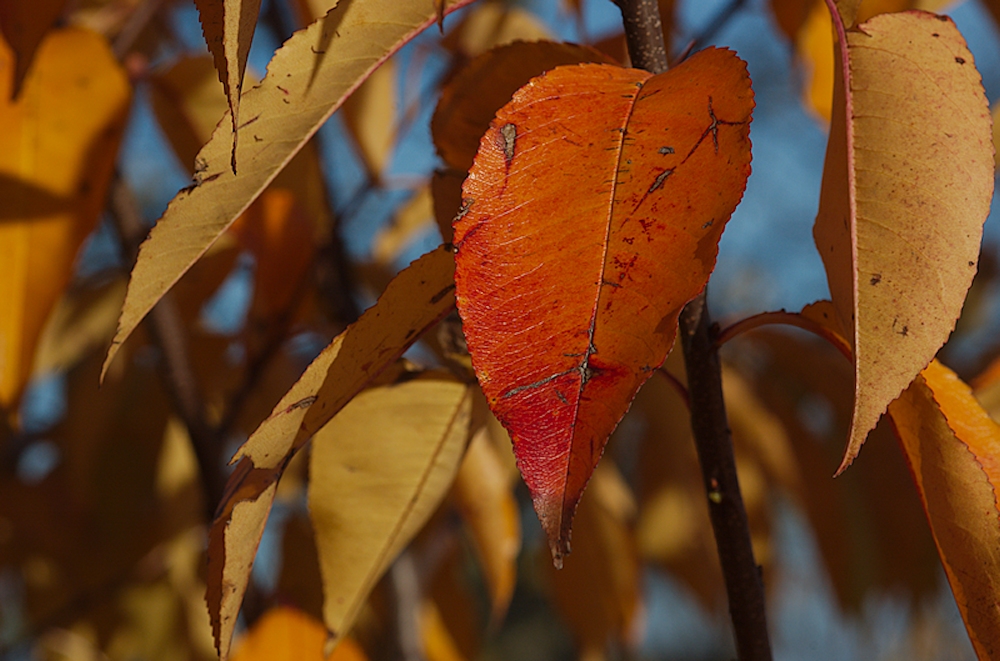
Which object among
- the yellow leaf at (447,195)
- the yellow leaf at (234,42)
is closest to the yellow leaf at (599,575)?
the yellow leaf at (447,195)

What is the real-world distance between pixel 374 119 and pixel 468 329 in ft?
1.43

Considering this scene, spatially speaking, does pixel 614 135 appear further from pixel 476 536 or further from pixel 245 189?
pixel 476 536

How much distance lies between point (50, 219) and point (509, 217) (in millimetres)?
303

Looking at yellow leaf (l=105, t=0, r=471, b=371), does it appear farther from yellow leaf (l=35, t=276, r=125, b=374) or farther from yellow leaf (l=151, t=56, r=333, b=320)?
yellow leaf (l=35, t=276, r=125, b=374)

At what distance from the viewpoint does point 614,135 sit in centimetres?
23

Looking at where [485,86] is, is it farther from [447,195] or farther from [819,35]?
[819,35]

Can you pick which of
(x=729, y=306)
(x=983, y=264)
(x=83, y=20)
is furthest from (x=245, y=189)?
(x=729, y=306)

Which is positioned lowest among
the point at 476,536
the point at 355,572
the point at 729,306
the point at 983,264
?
the point at 729,306

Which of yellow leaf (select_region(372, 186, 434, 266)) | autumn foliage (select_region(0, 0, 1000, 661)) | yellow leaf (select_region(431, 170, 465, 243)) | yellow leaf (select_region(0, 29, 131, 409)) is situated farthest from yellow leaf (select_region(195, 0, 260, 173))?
yellow leaf (select_region(372, 186, 434, 266))

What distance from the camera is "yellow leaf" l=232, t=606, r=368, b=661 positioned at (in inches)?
16.8

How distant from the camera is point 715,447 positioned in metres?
0.30

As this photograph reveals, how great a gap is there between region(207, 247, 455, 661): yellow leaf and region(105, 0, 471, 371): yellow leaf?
0.05m

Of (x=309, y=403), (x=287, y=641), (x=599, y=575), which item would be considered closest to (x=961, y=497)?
(x=309, y=403)

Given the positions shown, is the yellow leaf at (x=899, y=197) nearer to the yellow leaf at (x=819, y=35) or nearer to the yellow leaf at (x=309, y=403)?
the yellow leaf at (x=309, y=403)
